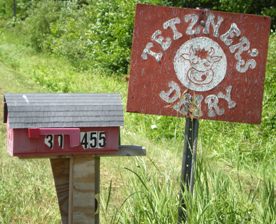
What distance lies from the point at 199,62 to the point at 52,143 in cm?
106

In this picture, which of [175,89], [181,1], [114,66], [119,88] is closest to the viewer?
[175,89]

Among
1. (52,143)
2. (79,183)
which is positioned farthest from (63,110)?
(79,183)

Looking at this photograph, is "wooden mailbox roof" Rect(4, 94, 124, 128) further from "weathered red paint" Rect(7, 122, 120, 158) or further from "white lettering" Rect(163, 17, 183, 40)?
"white lettering" Rect(163, 17, 183, 40)

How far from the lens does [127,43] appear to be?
16078 millimetres

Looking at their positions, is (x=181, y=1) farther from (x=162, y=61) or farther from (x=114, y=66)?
(x=162, y=61)

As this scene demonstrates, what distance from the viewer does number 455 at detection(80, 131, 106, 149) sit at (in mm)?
3330

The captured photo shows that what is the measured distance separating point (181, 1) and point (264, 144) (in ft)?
41.3

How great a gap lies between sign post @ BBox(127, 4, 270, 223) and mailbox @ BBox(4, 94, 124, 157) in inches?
16.0

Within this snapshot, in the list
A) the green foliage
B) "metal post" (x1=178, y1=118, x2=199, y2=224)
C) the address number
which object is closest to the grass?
"metal post" (x1=178, y1=118, x2=199, y2=224)

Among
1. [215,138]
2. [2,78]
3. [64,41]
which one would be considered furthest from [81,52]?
[215,138]

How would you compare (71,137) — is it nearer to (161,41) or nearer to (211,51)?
(161,41)

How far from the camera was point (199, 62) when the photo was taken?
12.4ft

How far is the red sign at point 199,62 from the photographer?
12.3 feet

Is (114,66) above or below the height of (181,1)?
below
